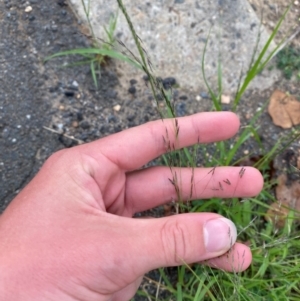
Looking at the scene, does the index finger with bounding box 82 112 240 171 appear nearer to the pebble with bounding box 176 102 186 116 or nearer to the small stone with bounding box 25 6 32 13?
the pebble with bounding box 176 102 186 116

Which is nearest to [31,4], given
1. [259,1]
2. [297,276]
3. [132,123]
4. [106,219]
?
[132,123]

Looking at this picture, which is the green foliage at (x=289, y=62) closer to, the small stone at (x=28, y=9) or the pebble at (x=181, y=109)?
the pebble at (x=181, y=109)

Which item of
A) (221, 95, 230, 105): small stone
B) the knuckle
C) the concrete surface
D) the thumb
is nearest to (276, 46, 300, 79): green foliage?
the concrete surface

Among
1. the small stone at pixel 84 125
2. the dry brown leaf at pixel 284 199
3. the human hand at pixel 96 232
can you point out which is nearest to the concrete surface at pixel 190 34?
the small stone at pixel 84 125

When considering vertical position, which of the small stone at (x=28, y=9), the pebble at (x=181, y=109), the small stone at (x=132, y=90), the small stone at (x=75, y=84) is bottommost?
the pebble at (x=181, y=109)

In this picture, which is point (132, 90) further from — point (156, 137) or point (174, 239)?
point (174, 239)

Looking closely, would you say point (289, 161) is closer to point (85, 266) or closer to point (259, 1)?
point (259, 1)

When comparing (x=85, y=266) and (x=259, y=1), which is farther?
(x=259, y=1)

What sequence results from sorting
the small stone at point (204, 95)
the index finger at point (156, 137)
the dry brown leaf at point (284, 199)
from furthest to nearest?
the small stone at point (204, 95), the dry brown leaf at point (284, 199), the index finger at point (156, 137)
